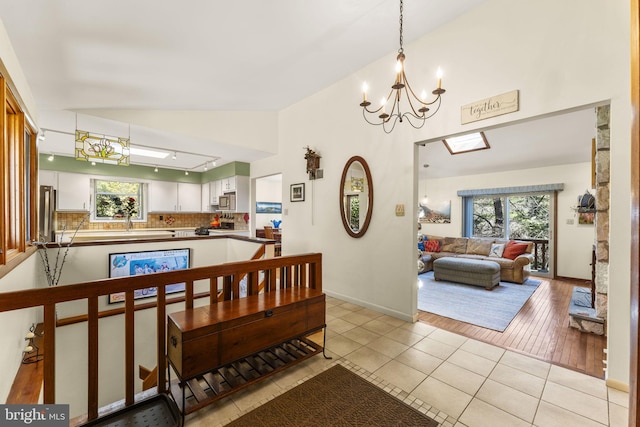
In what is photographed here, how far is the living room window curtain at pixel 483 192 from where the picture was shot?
18.9ft

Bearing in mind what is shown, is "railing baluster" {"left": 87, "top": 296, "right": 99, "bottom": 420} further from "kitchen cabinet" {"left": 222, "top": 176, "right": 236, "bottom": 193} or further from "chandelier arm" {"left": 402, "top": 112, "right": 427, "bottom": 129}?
"kitchen cabinet" {"left": 222, "top": 176, "right": 236, "bottom": 193}

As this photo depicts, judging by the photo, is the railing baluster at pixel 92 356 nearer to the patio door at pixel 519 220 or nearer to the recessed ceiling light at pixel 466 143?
the recessed ceiling light at pixel 466 143

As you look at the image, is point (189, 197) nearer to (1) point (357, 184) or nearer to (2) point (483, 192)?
(1) point (357, 184)

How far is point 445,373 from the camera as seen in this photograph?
2.13 meters

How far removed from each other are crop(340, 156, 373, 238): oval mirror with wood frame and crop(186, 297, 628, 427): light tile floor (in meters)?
1.38

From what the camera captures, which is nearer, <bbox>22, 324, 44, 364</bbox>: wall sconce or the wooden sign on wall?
<bbox>22, 324, 44, 364</bbox>: wall sconce

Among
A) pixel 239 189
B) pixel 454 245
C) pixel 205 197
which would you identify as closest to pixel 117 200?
pixel 205 197

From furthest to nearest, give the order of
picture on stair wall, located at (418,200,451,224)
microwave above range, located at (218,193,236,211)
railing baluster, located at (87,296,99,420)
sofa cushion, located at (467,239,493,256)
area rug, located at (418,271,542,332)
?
picture on stair wall, located at (418,200,451,224)
microwave above range, located at (218,193,236,211)
sofa cushion, located at (467,239,493,256)
area rug, located at (418,271,542,332)
railing baluster, located at (87,296,99,420)

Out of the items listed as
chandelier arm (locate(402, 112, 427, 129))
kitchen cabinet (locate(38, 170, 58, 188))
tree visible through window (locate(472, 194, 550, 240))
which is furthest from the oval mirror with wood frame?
kitchen cabinet (locate(38, 170, 58, 188))

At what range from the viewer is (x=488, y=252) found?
6023 millimetres

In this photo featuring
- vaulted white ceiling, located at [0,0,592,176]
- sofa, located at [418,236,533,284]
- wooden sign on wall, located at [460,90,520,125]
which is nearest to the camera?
vaulted white ceiling, located at [0,0,592,176]

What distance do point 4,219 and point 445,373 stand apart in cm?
356

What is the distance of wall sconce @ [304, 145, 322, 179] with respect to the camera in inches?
163

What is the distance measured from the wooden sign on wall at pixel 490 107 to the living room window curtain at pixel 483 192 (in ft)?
15.2
